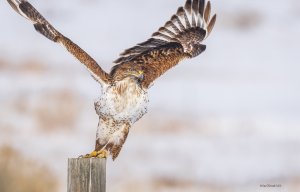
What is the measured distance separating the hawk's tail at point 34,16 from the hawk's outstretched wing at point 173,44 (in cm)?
117

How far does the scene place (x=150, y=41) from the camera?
1111 centimetres

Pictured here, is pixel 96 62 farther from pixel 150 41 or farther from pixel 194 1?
pixel 194 1

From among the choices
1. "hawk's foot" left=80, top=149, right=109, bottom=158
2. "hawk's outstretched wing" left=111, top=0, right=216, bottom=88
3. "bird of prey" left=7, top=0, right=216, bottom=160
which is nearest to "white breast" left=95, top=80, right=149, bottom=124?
"bird of prey" left=7, top=0, right=216, bottom=160

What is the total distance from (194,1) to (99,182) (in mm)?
7041

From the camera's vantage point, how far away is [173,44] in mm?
10914

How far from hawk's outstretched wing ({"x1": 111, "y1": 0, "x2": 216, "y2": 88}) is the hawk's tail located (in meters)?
1.17

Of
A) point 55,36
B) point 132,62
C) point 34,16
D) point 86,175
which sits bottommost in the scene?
point 86,175

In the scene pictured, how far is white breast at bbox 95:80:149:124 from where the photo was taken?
8.32 m

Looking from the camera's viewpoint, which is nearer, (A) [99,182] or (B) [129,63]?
(A) [99,182]

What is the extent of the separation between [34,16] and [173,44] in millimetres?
2449

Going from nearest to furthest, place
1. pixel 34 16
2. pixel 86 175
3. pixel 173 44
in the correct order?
pixel 86 175 < pixel 34 16 < pixel 173 44

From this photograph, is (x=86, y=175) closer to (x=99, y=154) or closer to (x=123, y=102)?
(x=99, y=154)

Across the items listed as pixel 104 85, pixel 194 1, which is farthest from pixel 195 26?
pixel 104 85

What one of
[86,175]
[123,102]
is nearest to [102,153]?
[123,102]
